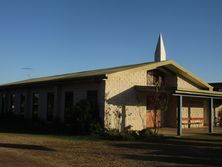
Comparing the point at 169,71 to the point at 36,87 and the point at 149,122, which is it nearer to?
the point at 149,122

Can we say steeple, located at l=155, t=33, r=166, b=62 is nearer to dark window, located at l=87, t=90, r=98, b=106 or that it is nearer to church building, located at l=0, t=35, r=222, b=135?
church building, located at l=0, t=35, r=222, b=135

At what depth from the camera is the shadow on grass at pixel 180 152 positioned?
10836 millimetres

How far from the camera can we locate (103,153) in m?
12.0

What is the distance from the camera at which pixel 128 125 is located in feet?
65.1

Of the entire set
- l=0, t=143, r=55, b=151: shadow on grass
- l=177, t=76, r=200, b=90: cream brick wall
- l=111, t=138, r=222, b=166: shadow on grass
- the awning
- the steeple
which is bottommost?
l=111, t=138, r=222, b=166: shadow on grass

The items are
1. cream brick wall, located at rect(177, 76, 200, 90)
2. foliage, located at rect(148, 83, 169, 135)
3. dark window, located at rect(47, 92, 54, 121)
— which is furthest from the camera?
cream brick wall, located at rect(177, 76, 200, 90)

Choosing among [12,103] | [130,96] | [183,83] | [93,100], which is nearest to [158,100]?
[130,96]

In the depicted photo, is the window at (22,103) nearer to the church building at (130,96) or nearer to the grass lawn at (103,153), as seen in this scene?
the church building at (130,96)

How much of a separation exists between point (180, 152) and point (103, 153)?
2.86 meters

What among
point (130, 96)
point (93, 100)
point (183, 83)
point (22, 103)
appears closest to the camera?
point (93, 100)

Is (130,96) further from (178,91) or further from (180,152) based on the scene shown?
(180,152)

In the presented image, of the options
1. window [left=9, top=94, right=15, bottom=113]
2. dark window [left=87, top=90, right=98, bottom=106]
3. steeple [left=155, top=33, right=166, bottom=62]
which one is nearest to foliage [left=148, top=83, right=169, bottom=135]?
dark window [left=87, top=90, right=98, bottom=106]

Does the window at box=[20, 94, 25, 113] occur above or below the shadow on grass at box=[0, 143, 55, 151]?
above

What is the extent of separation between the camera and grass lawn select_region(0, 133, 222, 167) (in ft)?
33.5
